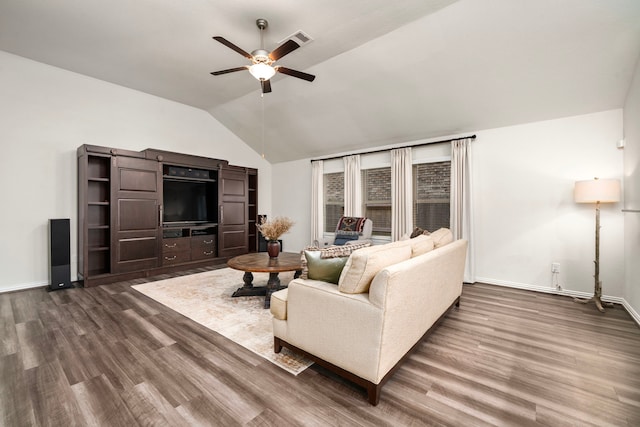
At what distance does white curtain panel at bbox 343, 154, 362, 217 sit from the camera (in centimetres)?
593

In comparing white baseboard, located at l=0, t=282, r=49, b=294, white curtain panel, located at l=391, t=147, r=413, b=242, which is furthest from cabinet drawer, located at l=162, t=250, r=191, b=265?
white curtain panel, located at l=391, t=147, r=413, b=242

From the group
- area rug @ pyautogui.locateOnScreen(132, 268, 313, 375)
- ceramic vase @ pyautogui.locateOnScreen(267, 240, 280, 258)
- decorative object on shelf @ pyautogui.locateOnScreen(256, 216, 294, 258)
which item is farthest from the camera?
ceramic vase @ pyautogui.locateOnScreen(267, 240, 280, 258)

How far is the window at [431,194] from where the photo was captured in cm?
486

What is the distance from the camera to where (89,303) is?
342cm

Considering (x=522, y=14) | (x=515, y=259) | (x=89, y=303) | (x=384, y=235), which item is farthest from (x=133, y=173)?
(x=515, y=259)

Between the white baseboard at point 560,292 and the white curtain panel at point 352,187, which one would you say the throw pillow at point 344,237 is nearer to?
the white curtain panel at point 352,187

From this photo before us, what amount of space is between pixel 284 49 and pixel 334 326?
2.55m

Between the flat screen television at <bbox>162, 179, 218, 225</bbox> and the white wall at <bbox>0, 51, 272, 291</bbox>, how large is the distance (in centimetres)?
104

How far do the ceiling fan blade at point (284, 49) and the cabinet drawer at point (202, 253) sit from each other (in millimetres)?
4041

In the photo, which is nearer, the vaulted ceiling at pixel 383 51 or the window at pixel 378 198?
the vaulted ceiling at pixel 383 51

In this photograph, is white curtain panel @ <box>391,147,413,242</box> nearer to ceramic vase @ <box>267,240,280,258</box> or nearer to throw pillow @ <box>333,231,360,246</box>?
throw pillow @ <box>333,231,360,246</box>

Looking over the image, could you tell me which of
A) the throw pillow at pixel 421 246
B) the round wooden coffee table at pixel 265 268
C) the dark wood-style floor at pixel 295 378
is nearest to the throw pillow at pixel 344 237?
the round wooden coffee table at pixel 265 268

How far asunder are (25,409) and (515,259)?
17.8 feet

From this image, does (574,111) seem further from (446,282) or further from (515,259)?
(446,282)
